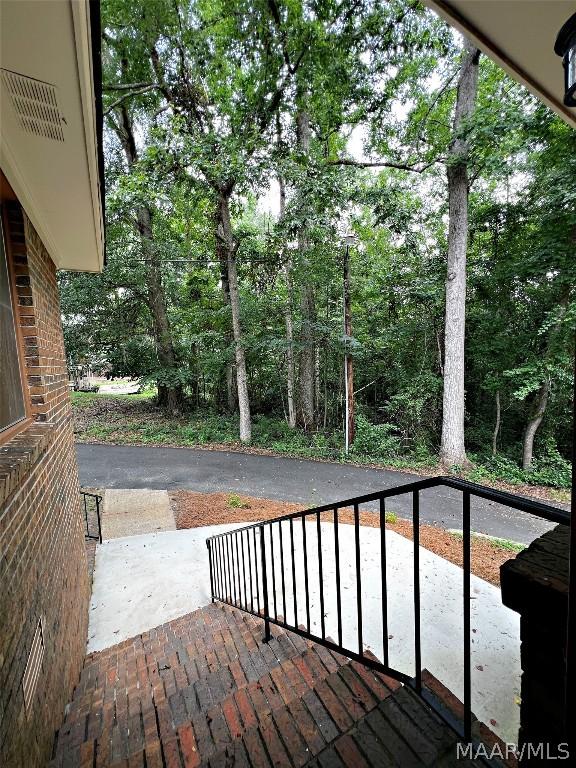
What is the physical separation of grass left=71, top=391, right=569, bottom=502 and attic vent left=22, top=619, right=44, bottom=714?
775cm

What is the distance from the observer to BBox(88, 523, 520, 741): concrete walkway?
7.14 feet

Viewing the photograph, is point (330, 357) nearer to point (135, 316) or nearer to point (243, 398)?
point (243, 398)

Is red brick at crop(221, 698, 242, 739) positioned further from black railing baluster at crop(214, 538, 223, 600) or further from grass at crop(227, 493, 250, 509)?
grass at crop(227, 493, 250, 509)

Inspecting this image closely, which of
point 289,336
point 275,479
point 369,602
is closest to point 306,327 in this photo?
point 289,336

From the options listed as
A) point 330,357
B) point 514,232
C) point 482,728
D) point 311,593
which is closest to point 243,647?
point 311,593

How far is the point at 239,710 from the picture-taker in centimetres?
177

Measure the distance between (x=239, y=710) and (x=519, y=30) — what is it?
325 centimetres

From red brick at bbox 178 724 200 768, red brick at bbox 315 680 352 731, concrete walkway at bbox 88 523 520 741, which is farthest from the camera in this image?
concrete walkway at bbox 88 523 520 741

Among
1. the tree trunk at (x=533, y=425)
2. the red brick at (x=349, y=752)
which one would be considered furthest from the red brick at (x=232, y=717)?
the tree trunk at (x=533, y=425)

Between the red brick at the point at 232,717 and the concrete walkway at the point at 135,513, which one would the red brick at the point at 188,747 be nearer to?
the red brick at the point at 232,717

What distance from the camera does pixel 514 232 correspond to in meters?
8.99

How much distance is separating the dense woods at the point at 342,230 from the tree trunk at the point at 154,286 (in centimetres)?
7

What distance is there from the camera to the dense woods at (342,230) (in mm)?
7457

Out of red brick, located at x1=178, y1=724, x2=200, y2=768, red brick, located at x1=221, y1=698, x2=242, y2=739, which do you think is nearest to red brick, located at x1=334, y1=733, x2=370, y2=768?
red brick, located at x1=221, y1=698, x2=242, y2=739
